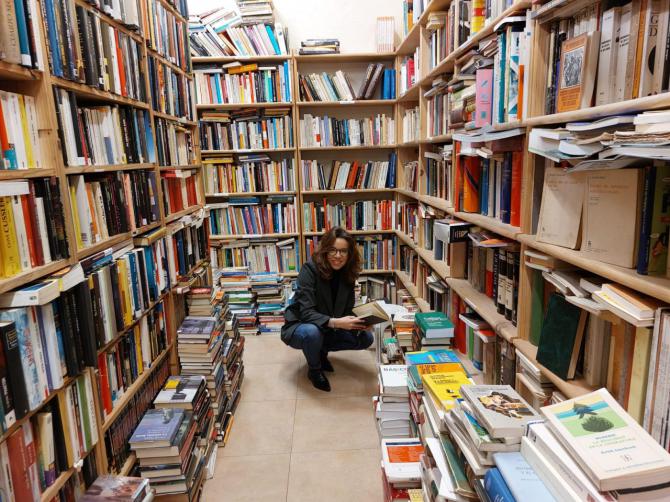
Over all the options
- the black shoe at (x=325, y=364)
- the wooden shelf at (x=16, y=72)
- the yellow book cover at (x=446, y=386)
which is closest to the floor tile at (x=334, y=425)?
the black shoe at (x=325, y=364)

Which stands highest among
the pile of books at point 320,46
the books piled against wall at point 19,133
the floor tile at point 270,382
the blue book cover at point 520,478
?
the pile of books at point 320,46

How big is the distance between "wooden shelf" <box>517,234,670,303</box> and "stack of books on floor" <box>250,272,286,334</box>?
2956 mm

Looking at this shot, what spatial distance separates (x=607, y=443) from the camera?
3.05 ft

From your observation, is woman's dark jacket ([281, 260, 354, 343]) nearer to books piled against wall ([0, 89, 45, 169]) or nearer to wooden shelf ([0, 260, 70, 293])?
wooden shelf ([0, 260, 70, 293])

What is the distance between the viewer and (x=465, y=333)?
93.2 inches

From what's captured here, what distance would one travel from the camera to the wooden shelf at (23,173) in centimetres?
115

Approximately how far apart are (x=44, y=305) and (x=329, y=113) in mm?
3388

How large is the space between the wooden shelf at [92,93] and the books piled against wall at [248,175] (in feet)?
6.53

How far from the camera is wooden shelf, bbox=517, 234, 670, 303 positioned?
951 mm

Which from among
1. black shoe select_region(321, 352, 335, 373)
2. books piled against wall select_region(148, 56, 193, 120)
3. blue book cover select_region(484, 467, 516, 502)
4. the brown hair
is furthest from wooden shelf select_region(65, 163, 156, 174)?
black shoe select_region(321, 352, 335, 373)

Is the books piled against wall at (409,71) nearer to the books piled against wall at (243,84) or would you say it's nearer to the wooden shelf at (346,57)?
the wooden shelf at (346,57)

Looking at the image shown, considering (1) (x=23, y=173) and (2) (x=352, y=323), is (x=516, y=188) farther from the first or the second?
(1) (x=23, y=173)

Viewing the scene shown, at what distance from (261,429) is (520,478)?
1806mm

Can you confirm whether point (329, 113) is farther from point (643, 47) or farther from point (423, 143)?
point (643, 47)
